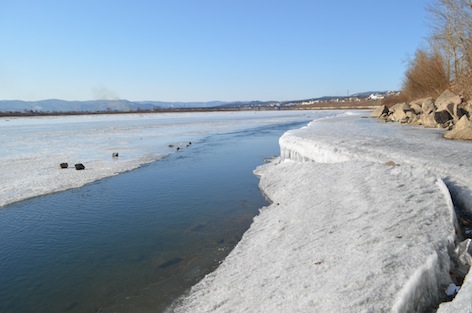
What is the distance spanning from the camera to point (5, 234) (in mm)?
7656

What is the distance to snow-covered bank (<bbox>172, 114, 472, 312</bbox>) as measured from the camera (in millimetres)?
3582

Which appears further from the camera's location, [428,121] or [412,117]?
[412,117]

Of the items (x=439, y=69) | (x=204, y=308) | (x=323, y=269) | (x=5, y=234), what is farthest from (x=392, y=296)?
(x=439, y=69)

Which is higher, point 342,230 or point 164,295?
point 342,230

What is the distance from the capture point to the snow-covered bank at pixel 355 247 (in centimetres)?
358

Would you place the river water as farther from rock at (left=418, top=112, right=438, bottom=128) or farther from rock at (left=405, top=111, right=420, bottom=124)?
rock at (left=405, top=111, right=420, bottom=124)

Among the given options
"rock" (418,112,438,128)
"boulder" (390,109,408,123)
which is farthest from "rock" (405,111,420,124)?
"rock" (418,112,438,128)

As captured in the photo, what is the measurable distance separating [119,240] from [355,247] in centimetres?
513

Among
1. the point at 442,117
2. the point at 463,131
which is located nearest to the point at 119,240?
the point at 463,131

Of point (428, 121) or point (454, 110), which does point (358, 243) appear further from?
point (428, 121)

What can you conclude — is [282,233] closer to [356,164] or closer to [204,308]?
[204,308]

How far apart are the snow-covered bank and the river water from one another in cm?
73

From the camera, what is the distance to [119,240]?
716 cm

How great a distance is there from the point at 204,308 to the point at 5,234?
6.06m
